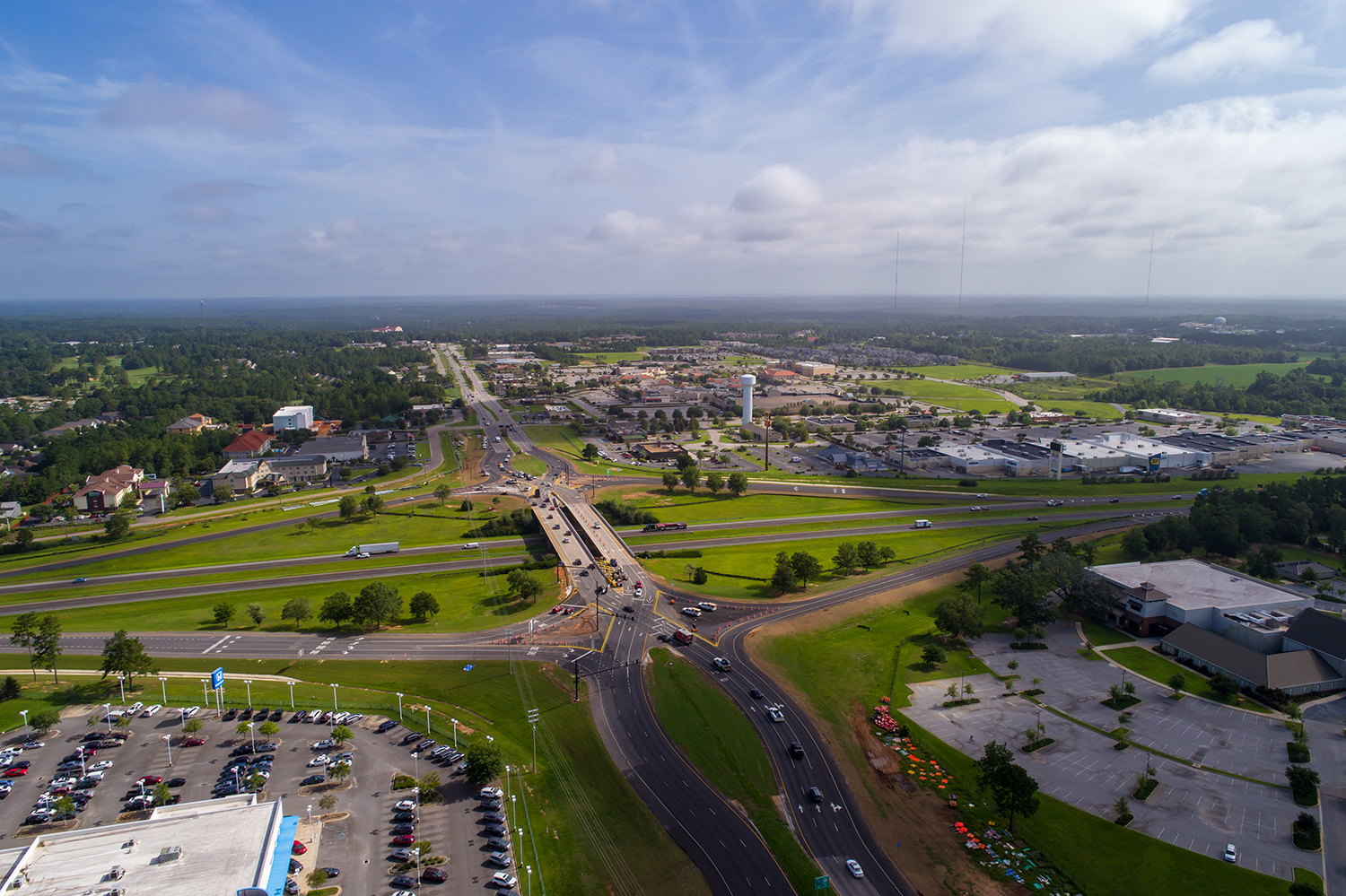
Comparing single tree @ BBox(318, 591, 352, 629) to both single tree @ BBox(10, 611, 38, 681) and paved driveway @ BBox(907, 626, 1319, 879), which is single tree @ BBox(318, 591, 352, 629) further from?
paved driveway @ BBox(907, 626, 1319, 879)

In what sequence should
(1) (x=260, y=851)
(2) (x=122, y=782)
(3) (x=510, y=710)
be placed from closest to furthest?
1. (1) (x=260, y=851)
2. (2) (x=122, y=782)
3. (3) (x=510, y=710)

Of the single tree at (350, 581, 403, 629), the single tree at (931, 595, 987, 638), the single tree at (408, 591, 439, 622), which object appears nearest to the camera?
the single tree at (931, 595, 987, 638)

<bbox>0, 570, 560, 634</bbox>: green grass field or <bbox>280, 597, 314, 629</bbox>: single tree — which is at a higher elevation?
<bbox>280, 597, 314, 629</bbox>: single tree

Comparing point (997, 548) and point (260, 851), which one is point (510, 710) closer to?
point (260, 851)

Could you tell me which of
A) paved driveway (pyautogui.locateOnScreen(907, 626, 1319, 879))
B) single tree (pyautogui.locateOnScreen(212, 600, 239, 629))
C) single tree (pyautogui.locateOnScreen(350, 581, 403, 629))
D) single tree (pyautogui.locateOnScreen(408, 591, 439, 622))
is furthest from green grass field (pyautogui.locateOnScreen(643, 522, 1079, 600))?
single tree (pyautogui.locateOnScreen(212, 600, 239, 629))

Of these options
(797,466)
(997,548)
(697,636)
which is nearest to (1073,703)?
(697,636)

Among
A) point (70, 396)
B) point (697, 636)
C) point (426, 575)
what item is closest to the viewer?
point (697, 636)

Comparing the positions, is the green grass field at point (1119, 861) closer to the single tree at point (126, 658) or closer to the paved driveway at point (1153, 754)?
the paved driveway at point (1153, 754)
